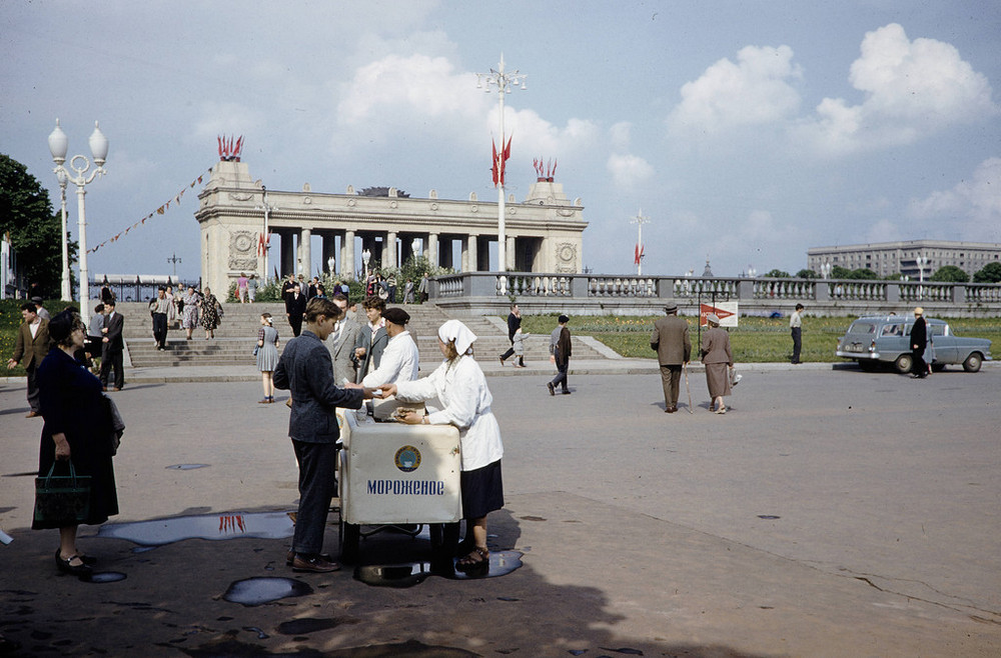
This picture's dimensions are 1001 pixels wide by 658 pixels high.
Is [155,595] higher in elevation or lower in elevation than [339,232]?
lower

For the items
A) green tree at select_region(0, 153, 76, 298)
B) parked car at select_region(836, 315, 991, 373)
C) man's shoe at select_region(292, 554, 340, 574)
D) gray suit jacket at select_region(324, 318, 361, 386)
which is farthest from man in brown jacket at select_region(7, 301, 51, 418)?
green tree at select_region(0, 153, 76, 298)

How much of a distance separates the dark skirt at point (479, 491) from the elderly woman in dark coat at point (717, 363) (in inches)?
405

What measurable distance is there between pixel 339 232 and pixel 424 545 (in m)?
86.1

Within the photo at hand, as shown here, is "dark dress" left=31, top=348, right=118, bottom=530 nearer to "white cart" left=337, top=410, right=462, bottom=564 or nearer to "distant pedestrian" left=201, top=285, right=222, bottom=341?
"white cart" left=337, top=410, right=462, bottom=564

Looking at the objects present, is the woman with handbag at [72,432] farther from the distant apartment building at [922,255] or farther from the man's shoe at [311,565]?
the distant apartment building at [922,255]

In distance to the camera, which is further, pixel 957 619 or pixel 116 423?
pixel 116 423

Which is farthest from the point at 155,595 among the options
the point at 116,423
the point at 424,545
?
the point at 424,545

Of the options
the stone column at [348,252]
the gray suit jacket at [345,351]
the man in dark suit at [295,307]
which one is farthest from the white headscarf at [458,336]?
the stone column at [348,252]

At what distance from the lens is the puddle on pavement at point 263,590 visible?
548cm

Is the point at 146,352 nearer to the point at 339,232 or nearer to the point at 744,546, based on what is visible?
the point at 744,546

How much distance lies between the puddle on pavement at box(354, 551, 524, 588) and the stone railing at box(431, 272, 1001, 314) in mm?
32957

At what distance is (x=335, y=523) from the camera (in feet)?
24.9

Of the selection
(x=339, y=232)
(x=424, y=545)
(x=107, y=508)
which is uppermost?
(x=339, y=232)

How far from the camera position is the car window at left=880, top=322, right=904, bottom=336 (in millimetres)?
26875
